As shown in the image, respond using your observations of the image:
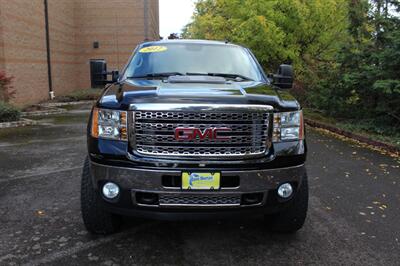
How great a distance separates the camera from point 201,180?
3.17 metres

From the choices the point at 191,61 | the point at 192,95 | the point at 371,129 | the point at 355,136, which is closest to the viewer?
the point at 192,95

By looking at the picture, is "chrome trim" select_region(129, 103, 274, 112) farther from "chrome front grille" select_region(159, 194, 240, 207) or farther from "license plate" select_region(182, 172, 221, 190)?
"chrome front grille" select_region(159, 194, 240, 207)

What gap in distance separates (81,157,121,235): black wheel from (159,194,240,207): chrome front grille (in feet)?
2.25

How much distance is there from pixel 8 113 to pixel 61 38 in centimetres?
1103

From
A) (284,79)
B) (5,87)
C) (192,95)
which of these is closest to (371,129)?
(284,79)

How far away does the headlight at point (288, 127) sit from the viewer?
3.33 meters

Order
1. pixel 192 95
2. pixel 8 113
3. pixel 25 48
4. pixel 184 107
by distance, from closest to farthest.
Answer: pixel 184 107
pixel 192 95
pixel 8 113
pixel 25 48

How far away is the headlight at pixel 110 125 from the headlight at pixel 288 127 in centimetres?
121

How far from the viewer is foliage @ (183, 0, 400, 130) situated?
9289 mm

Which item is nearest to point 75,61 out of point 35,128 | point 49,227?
point 35,128

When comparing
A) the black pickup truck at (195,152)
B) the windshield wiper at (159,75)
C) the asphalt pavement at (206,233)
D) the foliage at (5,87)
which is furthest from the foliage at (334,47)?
the foliage at (5,87)

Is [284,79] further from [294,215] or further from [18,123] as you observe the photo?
[18,123]

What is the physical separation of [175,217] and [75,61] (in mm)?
22192

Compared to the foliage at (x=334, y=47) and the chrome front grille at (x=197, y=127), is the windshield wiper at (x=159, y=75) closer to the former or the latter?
the chrome front grille at (x=197, y=127)
